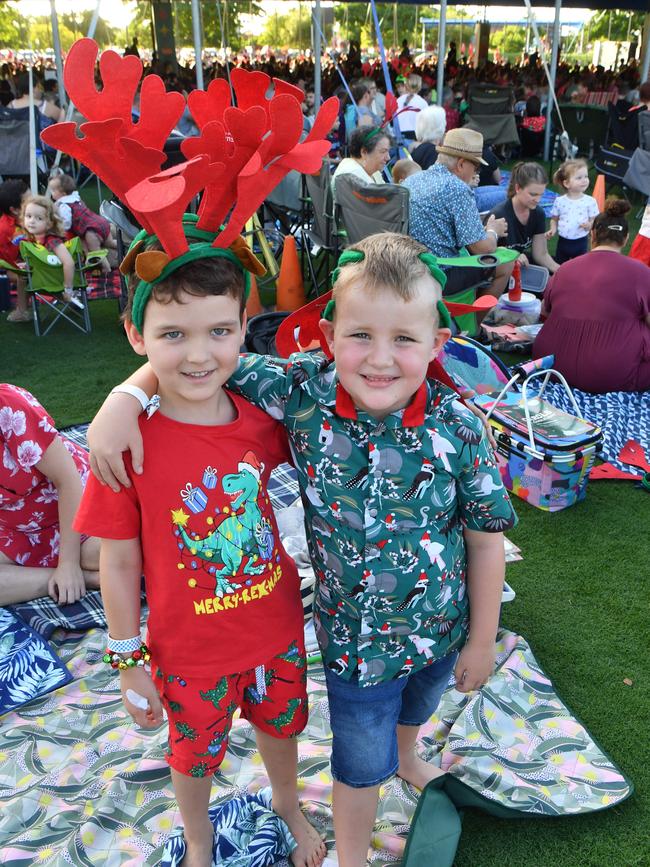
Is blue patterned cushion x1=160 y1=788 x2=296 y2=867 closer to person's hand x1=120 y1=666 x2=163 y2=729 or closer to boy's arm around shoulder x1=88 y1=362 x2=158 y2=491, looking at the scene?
person's hand x1=120 y1=666 x2=163 y2=729

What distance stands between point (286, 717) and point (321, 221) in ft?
16.0

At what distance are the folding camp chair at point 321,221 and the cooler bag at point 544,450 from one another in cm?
251

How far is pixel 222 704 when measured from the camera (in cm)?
154

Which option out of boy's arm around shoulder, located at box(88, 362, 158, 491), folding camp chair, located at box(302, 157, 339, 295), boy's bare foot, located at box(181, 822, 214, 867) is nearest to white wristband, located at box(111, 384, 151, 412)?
boy's arm around shoulder, located at box(88, 362, 158, 491)

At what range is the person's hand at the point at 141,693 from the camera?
4.83 ft

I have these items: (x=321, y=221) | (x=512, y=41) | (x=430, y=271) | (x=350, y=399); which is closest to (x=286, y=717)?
(x=350, y=399)

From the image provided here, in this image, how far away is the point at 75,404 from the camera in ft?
14.9

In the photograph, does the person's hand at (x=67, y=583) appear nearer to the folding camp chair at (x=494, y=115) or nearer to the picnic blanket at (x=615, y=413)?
the picnic blanket at (x=615, y=413)

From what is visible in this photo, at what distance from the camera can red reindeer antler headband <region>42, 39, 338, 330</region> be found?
3.91 ft

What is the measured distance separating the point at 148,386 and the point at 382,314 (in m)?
0.47

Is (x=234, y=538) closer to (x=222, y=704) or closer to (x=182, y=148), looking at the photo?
(x=222, y=704)

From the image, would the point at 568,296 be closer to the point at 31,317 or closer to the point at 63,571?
the point at 63,571

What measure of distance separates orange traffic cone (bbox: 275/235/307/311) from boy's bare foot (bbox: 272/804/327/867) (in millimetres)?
4434

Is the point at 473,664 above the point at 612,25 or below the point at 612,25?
below
